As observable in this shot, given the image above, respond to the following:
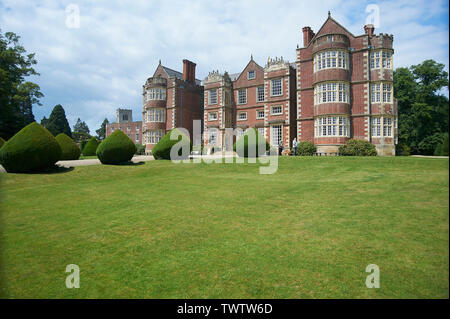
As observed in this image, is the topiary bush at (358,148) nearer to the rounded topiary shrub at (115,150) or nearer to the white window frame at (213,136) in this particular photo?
the white window frame at (213,136)

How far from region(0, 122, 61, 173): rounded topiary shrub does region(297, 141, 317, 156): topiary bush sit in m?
22.7

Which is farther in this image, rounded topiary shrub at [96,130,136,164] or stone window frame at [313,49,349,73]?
stone window frame at [313,49,349,73]

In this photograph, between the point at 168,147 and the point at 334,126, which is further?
the point at 334,126

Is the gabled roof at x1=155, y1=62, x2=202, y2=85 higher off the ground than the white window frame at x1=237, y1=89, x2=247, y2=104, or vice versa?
the gabled roof at x1=155, y1=62, x2=202, y2=85

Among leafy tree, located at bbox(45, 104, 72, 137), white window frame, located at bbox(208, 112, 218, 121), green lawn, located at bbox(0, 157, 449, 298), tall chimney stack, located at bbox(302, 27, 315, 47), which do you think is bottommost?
green lawn, located at bbox(0, 157, 449, 298)

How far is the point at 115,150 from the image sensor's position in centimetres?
2014

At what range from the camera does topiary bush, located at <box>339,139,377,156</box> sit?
25.3 m

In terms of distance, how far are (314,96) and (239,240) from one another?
2747 cm

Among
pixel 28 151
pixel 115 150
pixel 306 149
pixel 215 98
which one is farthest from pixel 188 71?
pixel 28 151

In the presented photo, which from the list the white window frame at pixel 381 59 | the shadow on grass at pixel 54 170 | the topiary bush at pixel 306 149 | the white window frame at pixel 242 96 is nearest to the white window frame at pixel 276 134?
the topiary bush at pixel 306 149

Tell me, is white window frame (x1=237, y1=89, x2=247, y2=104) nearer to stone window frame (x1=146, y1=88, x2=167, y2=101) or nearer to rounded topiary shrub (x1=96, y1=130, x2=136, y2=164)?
stone window frame (x1=146, y1=88, x2=167, y2=101)

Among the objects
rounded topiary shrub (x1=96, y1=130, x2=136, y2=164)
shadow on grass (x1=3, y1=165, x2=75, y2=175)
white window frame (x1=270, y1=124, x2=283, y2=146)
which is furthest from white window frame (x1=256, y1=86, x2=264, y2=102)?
shadow on grass (x1=3, y1=165, x2=75, y2=175)

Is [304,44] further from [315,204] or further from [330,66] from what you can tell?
[315,204]

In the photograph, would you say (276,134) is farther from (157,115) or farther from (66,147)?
(66,147)
